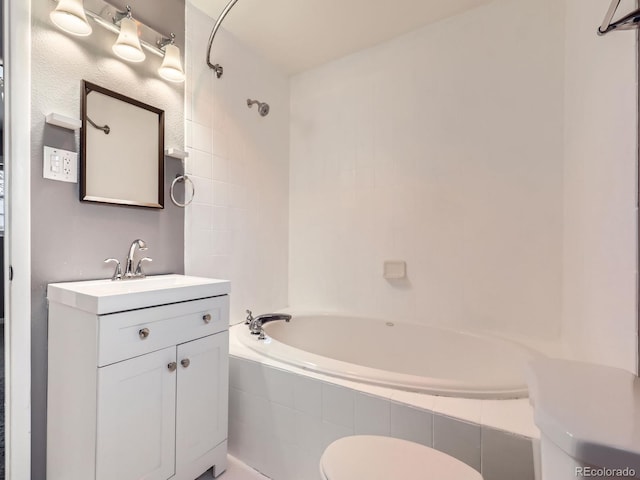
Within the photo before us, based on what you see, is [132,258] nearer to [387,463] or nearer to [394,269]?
[387,463]

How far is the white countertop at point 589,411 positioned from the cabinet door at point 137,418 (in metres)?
1.13

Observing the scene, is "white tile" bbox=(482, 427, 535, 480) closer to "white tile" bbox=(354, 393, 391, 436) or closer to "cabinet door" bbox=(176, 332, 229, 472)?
"white tile" bbox=(354, 393, 391, 436)

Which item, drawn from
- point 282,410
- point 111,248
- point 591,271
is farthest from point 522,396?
point 111,248

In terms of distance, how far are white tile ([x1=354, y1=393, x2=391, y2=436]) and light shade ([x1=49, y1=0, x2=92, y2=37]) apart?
1.82m

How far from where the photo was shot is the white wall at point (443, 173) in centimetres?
169

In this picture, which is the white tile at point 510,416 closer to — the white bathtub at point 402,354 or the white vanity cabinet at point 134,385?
the white bathtub at point 402,354

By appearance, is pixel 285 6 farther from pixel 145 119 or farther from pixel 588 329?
pixel 588 329

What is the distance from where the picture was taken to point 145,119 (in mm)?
1556

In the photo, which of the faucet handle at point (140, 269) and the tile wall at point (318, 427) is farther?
the faucet handle at point (140, 269)

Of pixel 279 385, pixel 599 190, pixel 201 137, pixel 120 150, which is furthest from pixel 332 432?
pixel 201 137

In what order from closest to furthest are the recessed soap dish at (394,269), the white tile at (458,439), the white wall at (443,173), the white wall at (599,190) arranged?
1. the white wall at (599,190)
2. the white tile at (458,439)
3. the white wall at (443,173)
4. the recessed soap dish at (394,269)

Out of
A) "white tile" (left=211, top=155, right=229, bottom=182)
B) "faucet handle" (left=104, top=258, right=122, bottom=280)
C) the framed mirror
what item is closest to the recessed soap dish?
"white tile" (left=211, top=155, right=229, bottom=182)

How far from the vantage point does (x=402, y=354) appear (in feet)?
6.38

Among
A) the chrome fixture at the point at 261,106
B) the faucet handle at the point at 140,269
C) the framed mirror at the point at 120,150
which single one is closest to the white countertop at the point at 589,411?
the faucet handle at the point at 140,269
